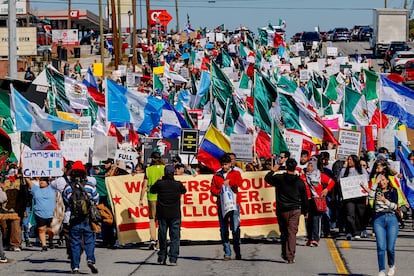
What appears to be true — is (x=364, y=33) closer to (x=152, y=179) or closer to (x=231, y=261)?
(x=152, y=179)

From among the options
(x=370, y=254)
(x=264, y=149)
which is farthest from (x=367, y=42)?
(x=370, y=254)

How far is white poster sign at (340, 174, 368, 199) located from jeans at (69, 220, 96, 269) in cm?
566

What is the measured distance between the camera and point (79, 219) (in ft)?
50.4

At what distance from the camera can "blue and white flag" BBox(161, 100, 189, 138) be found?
24469mm

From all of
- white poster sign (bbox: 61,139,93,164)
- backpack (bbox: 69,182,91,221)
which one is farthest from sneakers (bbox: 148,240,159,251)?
white poster sign (bbox: 61,139,93,164)

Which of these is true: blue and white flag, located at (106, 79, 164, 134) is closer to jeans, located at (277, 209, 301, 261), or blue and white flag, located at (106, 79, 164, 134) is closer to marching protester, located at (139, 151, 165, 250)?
marching protester, located at (139, 151, 165, 250)

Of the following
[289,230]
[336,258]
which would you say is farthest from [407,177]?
[289,230]

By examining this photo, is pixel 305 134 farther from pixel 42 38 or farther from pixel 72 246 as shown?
pixel 42 38

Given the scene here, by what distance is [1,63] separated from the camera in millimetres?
57781

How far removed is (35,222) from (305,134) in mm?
5564

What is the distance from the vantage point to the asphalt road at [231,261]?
1568 cm

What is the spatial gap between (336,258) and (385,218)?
2630mm

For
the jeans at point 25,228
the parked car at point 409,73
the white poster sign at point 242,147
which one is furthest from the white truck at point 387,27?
the jeans at point 25,228

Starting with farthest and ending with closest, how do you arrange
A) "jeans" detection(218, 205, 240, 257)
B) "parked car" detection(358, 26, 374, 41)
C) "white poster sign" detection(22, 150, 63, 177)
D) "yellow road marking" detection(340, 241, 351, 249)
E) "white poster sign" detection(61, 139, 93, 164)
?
"parked car" detection(358, 26, 374, 41), "white poster sign" detection(61, 139, 93, 164), "white poster sign" detection(22, 150, 63, 177), "yellow road marking" detection(340, 241, 351, 249), "jeans" detection(218, 205, 240, 257)
